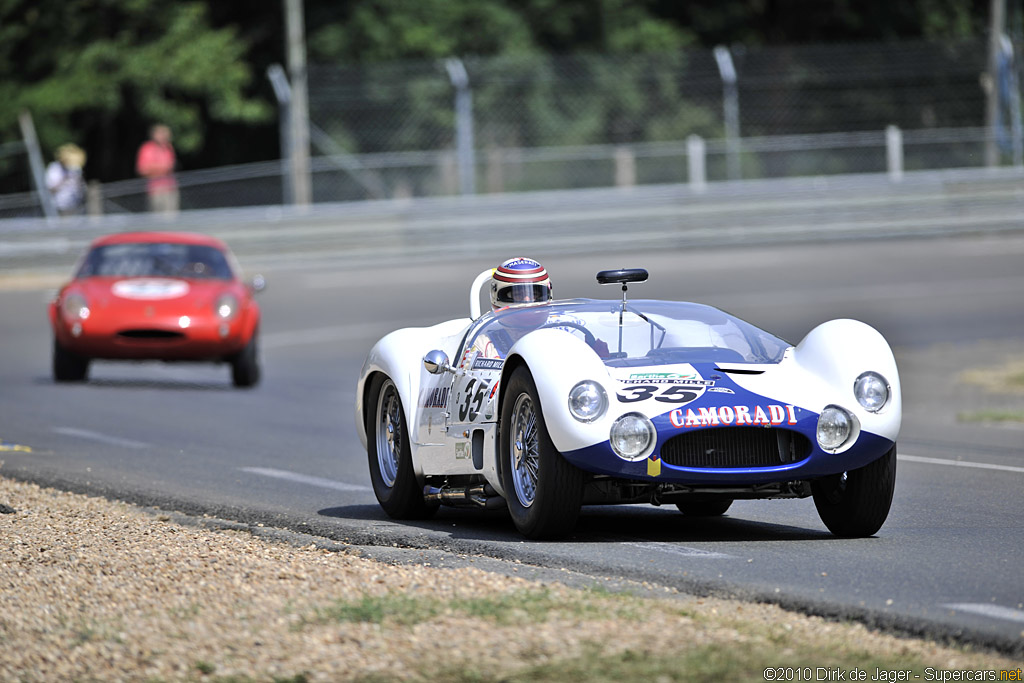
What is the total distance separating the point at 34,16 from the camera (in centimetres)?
3850

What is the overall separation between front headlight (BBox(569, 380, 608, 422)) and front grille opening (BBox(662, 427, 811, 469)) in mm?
320

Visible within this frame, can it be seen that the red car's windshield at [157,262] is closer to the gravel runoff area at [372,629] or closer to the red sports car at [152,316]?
the red sports car at [152,316]

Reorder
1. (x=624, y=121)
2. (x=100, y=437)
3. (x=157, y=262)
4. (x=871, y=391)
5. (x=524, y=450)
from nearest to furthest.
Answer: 1. (x=871, y=391)
2. (x=524, y=450)
3. (x=100, y=437)
4. (x=157, y=262)
5. (x=624, y=121)

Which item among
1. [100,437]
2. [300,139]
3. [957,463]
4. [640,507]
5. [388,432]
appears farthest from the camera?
[300,139]

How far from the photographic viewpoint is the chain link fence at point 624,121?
2972 cm

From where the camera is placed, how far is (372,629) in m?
5.55

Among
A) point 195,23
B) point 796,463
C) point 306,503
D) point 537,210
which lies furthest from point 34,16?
point 796,463

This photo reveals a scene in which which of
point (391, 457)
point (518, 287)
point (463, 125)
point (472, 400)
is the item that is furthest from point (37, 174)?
point (472, 400)

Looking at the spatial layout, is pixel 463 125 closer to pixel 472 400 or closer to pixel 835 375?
pixel 472 400

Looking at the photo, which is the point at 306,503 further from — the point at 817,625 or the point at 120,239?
the point at 120,239

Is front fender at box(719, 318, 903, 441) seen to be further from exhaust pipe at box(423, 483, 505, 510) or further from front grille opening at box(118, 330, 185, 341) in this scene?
front grille opening at box(118, 330, 185, 341)

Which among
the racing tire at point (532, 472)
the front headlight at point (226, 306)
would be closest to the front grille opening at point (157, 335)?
the front headlight at point (226, 306)

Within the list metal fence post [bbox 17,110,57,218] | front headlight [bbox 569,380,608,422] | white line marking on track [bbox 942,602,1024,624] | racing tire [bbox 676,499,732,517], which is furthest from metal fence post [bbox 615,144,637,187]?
white line marking on track [bbox 942,602,1024,624]

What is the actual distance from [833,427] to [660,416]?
0.75m
